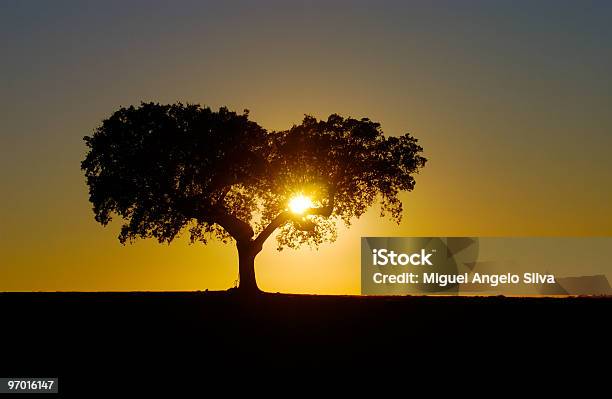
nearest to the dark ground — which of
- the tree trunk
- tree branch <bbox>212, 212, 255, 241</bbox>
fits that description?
the tree trunk

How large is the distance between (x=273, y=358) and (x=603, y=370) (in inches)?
338

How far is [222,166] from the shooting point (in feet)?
180

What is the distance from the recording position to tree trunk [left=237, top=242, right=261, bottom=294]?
56031 mm

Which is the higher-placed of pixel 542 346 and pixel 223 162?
pixel 223 162

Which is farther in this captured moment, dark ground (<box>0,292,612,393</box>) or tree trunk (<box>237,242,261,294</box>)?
tree trunk (<box>237,242,261,294</box>)

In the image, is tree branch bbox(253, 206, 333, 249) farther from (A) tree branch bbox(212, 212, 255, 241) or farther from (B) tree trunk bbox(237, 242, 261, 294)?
(A) tree branch bbox(212, 212, 255, 241)

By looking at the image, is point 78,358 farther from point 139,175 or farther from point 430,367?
point 139,175

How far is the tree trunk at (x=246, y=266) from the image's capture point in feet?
184

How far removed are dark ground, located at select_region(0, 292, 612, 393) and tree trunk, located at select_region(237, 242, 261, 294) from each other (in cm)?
821

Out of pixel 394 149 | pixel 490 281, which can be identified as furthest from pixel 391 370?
pixel 394 149

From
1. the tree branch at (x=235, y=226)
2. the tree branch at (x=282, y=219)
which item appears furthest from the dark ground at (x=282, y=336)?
the tree branch at (x=282, y=219)

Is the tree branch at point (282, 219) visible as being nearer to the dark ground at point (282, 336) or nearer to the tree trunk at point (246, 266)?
the tree trunk at point (246, 266)

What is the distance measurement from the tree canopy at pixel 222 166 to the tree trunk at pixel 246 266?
1.27 m

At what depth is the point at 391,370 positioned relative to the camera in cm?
2261
